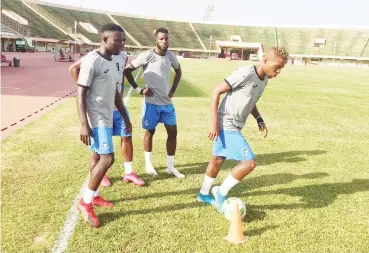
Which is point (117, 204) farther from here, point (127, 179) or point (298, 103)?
point (298, 103)

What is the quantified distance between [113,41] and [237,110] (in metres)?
1.64

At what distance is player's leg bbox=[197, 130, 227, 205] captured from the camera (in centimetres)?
438

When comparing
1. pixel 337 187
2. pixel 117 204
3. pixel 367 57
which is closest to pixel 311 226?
pixel 337 187

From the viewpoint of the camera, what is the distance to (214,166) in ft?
14.8

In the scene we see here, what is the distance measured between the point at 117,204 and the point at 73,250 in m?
1.10

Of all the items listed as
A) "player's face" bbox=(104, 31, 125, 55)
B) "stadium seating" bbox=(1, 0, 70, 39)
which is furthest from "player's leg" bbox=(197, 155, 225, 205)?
"stadium seating" bbox=(1, 0, 70, 39)

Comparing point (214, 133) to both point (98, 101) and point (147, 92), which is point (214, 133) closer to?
point (98, 101)

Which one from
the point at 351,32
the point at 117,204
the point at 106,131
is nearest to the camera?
the point at 106,131

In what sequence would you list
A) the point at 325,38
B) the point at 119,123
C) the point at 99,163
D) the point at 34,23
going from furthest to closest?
the point at 325,38 < the point at 34,23 < the point at 119,123 < the point at 99,163

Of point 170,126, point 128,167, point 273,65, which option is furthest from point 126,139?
point 273,65

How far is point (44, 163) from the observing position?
Result: 5.99 meters

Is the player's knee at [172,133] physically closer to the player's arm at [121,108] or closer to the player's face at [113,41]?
the player's arm at [121,108]

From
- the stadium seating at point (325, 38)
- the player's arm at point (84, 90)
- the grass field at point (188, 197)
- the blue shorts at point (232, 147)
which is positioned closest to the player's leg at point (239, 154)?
the blue shorts at point (232, 147)

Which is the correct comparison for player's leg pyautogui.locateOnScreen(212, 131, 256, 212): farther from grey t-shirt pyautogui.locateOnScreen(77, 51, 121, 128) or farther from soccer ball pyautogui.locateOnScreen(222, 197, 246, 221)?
grey t-shirt pyautogui.locateOnScreen(77, 51, 121, 128)
